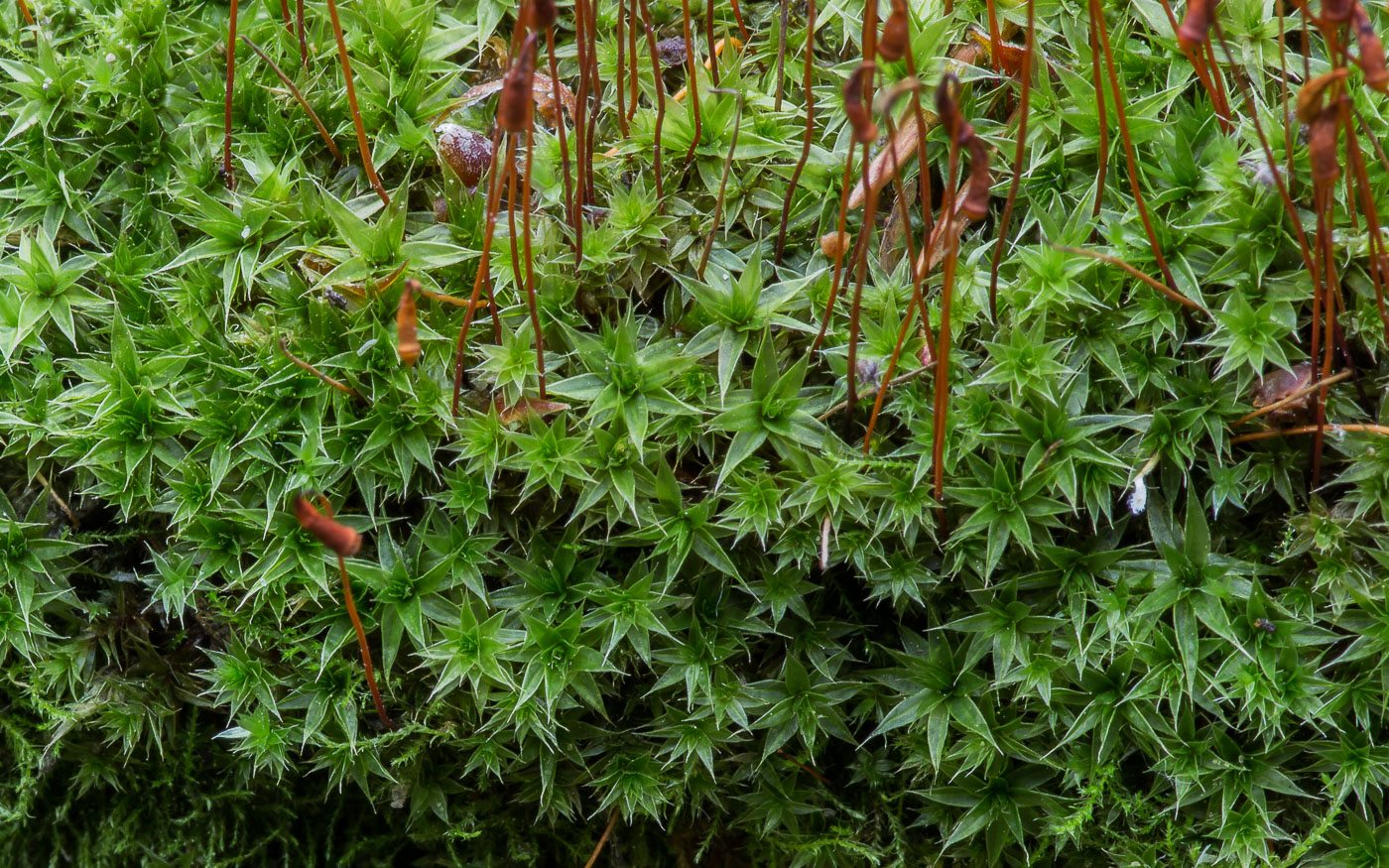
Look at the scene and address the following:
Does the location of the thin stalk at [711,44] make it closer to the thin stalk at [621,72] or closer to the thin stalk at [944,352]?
the thin stalk at [621,72]

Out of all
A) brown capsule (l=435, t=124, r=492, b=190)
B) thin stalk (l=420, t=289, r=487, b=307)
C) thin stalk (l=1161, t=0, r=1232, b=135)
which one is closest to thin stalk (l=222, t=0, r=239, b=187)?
brown capsule (l=435, t=124, r=492, b=190)

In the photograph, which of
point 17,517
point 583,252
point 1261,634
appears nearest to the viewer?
point 1261,634

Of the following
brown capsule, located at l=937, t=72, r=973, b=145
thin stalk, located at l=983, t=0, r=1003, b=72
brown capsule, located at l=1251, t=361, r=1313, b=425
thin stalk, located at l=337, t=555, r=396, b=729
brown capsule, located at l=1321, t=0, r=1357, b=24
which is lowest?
thin stalk, located at l=337, t=555, r=396, b=729

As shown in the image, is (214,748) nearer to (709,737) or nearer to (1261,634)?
(709,737)

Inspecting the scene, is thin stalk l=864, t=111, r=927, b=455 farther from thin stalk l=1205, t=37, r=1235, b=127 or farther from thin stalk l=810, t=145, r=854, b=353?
thin stalk l=1205, t=37, r=1235, b=127

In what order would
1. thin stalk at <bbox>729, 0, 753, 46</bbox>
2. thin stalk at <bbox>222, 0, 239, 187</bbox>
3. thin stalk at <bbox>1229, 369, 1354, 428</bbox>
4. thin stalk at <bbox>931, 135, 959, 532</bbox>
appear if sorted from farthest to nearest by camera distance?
thin stalk at <bbox>729, 0, 753, 46</bbox>, thin stalk at <bbox>222, 0, 239, 187</bbox>, thin stalk at <bbox>1229, 369, 1354, 428</bbox>, thin stalk at <bbox>931, 135, 959, 532</bbox>

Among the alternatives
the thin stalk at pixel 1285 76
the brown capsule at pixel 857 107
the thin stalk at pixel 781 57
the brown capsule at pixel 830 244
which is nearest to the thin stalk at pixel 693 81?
the thin stalk at pixel 781 57

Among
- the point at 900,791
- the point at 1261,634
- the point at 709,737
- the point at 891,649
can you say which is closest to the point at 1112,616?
the point at 1261,634
